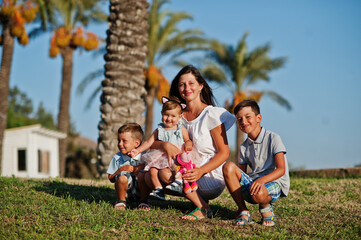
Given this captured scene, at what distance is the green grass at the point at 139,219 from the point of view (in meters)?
4.08

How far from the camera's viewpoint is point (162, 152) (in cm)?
475

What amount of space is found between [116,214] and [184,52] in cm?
1933

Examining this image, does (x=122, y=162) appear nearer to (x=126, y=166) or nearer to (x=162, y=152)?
(x=126, y=166)

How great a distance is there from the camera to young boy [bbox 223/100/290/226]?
4398 millimetres

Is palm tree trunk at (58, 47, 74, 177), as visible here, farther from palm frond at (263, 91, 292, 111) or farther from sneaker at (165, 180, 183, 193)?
sneaker at (165, 180, 183, 193)

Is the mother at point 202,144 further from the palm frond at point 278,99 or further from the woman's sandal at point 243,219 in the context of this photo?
the palm frond at point 278,99

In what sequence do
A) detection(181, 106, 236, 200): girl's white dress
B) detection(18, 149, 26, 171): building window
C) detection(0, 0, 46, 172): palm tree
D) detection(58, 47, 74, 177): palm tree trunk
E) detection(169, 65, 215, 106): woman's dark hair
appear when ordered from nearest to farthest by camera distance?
1. detection(181, 106, 236, 200): girl's white dress
2. detection(169, 65, 215, 106): woman's dark hair
3. detection(0, 0, 46, 172): palm tree
4. detection(58, 47, 74, 177): palm tree trunk
5. detection(18, 149, 26, 171): building window

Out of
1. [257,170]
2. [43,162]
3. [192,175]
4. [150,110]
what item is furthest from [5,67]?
[257,170]

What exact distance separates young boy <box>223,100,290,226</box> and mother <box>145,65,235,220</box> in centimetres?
25

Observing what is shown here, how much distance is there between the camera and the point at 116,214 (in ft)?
15.3

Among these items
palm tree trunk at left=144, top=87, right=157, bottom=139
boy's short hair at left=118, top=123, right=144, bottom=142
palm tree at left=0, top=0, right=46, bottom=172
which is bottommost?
boy's short hair at left=118, top=123, right=144, bottom=142

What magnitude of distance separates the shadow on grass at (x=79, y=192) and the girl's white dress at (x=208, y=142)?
158 cm

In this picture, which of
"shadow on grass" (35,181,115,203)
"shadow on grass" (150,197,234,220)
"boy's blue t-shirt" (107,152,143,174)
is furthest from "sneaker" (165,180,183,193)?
"shadow on grass" (35,181,115,203)

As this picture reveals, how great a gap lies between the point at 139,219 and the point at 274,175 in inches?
61.5
